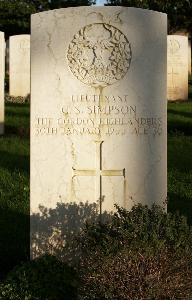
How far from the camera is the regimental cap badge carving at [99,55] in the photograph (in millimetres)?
4969

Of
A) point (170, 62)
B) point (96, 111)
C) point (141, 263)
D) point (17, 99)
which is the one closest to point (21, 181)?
point (96, 111)

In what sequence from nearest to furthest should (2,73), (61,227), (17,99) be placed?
(61,227), (2,73), (17,99)

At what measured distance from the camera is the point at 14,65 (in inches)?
756

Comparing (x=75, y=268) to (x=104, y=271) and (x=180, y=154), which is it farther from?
(x=180, y=154)

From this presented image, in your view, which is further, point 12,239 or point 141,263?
point 12,239

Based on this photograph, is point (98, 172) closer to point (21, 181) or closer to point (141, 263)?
point (141, 263)

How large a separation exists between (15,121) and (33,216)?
9393 millimetres

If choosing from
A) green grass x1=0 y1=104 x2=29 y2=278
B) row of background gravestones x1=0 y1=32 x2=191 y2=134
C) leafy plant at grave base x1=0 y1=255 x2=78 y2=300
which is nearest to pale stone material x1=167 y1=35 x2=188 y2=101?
row of background gravestones x1=0 y1=32 x2=191 y2=134

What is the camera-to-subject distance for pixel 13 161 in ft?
32.4

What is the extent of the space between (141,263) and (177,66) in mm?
15640

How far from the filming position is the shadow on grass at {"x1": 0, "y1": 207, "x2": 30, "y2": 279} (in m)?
5.49

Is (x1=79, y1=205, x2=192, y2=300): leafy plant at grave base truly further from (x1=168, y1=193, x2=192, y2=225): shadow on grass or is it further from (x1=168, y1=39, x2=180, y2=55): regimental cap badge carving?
(x1=168, y1=39, x2=180, y2=55): regimental cap badge carving

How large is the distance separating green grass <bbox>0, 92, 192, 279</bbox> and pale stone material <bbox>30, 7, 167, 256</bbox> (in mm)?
959

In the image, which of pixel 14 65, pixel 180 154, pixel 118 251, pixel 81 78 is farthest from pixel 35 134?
pixel 14 65
